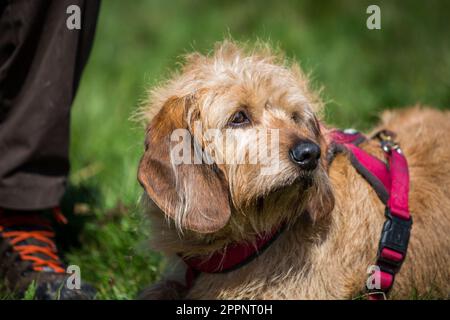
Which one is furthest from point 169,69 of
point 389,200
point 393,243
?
point 393,243

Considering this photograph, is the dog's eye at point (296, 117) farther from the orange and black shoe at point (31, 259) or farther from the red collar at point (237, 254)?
the orange and black shoe at point (31, 259)

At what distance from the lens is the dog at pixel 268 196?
3111mm

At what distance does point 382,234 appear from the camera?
3.38 m

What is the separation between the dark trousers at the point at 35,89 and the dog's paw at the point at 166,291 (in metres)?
0.73

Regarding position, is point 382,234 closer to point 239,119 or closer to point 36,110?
point 239,119

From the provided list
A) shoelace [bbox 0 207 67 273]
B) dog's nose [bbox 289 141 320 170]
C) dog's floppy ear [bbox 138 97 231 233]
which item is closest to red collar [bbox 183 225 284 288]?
dog's floppy ear [bbox 138 97 231 233]

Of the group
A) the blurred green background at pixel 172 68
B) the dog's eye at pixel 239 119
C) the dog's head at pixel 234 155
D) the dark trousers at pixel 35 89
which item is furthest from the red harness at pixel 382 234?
the dark trousers at pixel 35 89

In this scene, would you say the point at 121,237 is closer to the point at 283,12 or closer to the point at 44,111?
the point at 44,111

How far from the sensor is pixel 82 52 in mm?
3869

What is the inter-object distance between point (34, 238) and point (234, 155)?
146cm

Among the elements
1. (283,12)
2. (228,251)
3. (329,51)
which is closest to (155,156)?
(228,251)

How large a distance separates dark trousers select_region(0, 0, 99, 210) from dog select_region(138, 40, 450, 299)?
531mm

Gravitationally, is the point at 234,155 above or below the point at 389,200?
above

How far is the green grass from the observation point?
4289 mm
